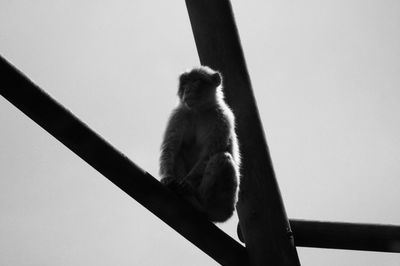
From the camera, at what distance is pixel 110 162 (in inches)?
130

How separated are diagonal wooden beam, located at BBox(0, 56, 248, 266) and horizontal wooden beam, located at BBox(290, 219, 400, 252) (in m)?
1.04

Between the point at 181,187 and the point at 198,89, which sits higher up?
the point at 198,89

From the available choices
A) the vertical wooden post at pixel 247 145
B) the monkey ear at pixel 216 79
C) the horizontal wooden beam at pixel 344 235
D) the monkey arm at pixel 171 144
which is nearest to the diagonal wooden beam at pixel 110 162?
the vertical wooden post at pixel 247 145

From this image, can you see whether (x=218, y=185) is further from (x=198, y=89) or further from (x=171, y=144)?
(x=198, y=89)

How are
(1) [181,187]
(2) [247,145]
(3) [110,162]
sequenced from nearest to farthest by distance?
(3) [110,162] < (2) [247,145] < (1) [181,187]

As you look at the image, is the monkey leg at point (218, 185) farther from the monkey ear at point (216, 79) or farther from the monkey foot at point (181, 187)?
the monkey ear at point (216, 79)

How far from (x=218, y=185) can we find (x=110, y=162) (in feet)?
6.15

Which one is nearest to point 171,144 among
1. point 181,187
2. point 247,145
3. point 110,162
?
point 181,187

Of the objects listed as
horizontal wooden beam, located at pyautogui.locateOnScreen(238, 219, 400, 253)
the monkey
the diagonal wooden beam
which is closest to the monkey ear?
the monkey

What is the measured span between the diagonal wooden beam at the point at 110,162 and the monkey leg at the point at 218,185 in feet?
3.67

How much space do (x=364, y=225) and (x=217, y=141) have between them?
167 cm

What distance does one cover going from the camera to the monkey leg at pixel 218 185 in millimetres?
5012

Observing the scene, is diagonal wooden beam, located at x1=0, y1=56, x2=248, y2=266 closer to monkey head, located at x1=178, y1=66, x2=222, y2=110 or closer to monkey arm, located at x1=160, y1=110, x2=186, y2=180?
monkey arm, located at x1=160, y1=110, x2=186, y2=180

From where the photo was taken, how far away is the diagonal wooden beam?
10.1 ft
